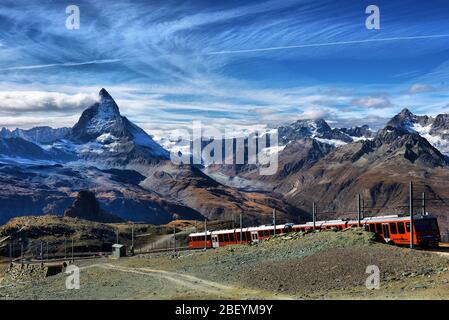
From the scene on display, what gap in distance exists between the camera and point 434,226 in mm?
60438

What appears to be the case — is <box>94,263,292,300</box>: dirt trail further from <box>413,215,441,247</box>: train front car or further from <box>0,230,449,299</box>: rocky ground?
<box>413,215,441,247</box>: train front car

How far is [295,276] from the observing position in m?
39.2

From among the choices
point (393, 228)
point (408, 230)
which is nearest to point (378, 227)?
point (393, 228)

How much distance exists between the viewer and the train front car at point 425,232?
58.6 metres

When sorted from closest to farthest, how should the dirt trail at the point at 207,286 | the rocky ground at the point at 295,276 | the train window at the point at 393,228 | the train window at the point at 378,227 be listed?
1. the rocky ground at the point at 295,276
2. the dirt trail at the point at 207,286
3. the train window at the point at 393,228
4. the train window at the point at 378,227

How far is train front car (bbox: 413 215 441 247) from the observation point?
192 ft

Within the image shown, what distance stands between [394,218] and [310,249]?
16.7m

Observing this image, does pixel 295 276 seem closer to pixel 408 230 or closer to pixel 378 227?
pixel 408 230

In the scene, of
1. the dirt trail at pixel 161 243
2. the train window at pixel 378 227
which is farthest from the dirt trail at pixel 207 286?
the dirt trail at pixel 161 243

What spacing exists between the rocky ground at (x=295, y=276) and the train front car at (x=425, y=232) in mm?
10586

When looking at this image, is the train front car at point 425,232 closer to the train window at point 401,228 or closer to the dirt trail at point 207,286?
the train window at point 401,228
